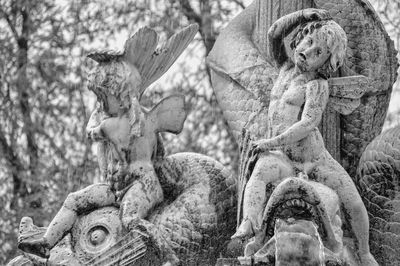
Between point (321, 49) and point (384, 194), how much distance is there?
945 mm

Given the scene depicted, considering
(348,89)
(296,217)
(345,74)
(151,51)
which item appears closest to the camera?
(296,217)

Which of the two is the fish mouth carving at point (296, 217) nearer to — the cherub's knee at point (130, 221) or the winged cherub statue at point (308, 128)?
the winged cherub statue at point (308, 128)

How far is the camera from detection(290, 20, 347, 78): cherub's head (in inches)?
349

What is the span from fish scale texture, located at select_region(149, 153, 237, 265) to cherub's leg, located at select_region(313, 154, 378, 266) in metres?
0.71

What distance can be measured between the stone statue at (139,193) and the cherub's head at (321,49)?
0.78 metres

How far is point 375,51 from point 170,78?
559 cm

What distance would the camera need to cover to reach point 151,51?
941 centimetres

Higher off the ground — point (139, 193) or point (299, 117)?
point (299, 117)

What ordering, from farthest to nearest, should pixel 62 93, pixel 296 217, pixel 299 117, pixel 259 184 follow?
1. pixel 62 93
2. pixel 299 117
3. pixel 259 184
4. pixel 296 217

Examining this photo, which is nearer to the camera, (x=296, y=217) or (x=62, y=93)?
(x=296, y=217)

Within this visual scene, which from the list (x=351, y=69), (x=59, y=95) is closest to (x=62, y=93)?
(x=59, y=95)

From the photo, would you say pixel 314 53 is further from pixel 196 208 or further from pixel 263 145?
pixel 196 208

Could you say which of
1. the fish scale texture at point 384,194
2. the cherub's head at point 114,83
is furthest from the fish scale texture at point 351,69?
the cherub's head at point 114,83

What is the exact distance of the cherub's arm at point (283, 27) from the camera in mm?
9031
